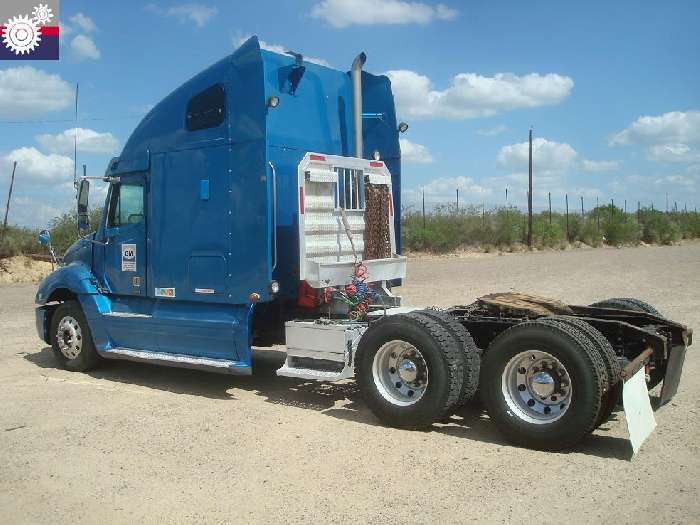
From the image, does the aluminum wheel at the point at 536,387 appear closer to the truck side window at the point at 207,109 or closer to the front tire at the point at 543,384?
the front tire at the point at 543,384

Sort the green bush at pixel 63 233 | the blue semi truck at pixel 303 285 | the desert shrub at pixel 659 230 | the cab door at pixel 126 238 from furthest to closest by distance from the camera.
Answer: the desert shrub at pixel 659 230, the green bush at pixel 63 233, the cab door at pixel 126 238, the blue semi truck at pixel 303 285

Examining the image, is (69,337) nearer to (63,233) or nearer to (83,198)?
(83,198)

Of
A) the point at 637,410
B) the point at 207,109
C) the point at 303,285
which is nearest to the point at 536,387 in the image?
the point at 637,410

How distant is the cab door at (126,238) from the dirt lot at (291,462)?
1330mm

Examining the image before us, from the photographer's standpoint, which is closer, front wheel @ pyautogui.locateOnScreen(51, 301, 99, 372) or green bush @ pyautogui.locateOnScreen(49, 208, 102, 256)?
front wheel @ pyautogui.locateOnScreen(51, 301, 99, 372)

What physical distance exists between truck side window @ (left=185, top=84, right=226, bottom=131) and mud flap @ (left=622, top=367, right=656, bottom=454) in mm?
5102

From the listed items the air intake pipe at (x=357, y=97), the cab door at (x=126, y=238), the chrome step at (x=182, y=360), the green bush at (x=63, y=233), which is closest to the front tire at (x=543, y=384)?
the chrome step at (x=182, y=360)

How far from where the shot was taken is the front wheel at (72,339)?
9.77 m

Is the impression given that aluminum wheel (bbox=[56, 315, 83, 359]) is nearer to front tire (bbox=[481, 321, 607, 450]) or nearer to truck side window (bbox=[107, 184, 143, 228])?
truck side window (bbox=[107, 184, 143, 228])

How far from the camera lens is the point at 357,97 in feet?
28.8

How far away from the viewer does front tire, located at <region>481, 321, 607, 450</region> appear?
19.0ft

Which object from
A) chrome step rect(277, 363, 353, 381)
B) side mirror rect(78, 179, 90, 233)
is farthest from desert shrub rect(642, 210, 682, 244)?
chrome step rect(277, 363, 353, 381)

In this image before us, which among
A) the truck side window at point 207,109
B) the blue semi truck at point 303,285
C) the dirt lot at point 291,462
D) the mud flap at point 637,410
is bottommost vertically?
the dirt lot at point 291,462

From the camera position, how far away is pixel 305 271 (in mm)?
7668
